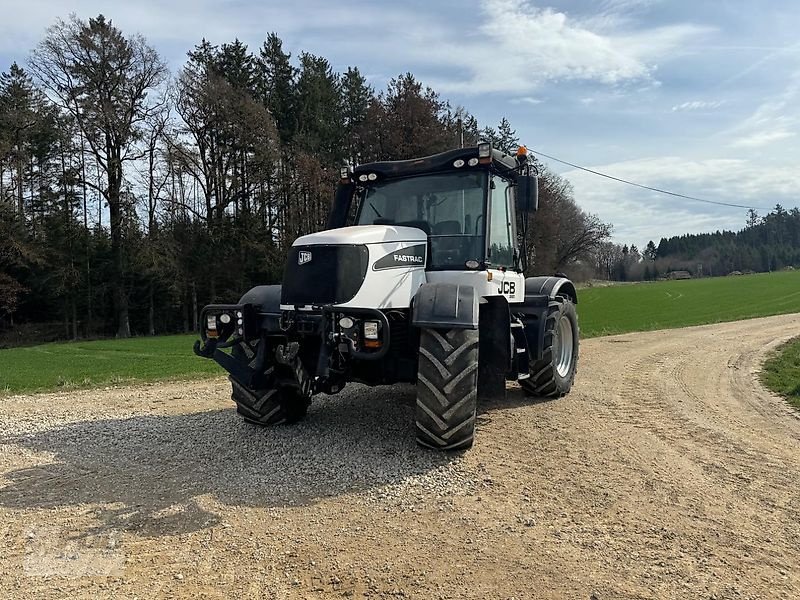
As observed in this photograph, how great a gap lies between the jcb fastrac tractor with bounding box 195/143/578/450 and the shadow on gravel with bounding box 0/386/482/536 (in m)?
0.38

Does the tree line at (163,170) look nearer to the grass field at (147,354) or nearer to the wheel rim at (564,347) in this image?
the grass field at (147,354)

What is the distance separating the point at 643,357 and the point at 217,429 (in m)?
8.98

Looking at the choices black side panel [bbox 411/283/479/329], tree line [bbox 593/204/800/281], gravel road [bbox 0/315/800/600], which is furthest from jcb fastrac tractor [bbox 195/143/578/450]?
tree line [bbox 593/204/800/281]

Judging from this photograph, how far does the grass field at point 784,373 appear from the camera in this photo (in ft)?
28.1

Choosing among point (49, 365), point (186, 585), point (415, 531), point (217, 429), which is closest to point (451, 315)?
point (415, 531)

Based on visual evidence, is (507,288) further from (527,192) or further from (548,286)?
(548,286)

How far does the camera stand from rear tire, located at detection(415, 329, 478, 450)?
5113 mm

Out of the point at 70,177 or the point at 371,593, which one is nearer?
the point at 371,593

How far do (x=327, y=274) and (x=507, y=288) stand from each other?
231 centimetres

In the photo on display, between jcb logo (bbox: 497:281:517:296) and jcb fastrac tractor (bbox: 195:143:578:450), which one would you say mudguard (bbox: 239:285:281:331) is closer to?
jcb fastrac tractor (bbox: 195:143:578:450)

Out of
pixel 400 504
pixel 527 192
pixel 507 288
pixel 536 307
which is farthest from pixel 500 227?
pixel 400 504

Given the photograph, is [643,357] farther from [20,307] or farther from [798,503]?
[20,307]

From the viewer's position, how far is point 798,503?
4.43m

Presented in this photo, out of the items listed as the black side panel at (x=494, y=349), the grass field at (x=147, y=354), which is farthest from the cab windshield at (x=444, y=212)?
the grass field at (x=147, y=354)
